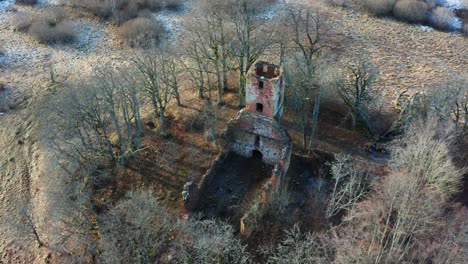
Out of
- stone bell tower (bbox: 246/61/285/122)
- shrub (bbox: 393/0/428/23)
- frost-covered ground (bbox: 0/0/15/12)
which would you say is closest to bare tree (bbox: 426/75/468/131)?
stone bell tower (bbox: 246/61/285/122)

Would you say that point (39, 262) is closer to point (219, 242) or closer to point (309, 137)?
point (219, 242)

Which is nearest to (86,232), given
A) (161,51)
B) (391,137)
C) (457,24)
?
(161,51)

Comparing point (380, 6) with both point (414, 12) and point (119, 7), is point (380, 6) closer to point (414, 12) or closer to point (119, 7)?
point (414, 12)

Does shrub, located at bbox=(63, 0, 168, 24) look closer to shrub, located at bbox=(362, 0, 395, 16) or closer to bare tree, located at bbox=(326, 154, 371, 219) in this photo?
shrub, located at bbox=(362, 0, 395, 16)

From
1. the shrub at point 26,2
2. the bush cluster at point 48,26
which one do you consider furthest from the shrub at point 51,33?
the shrub at point 26,2

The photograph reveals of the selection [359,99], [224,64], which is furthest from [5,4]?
[359,99]

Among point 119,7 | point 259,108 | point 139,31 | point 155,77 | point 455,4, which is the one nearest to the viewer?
point 259,108
